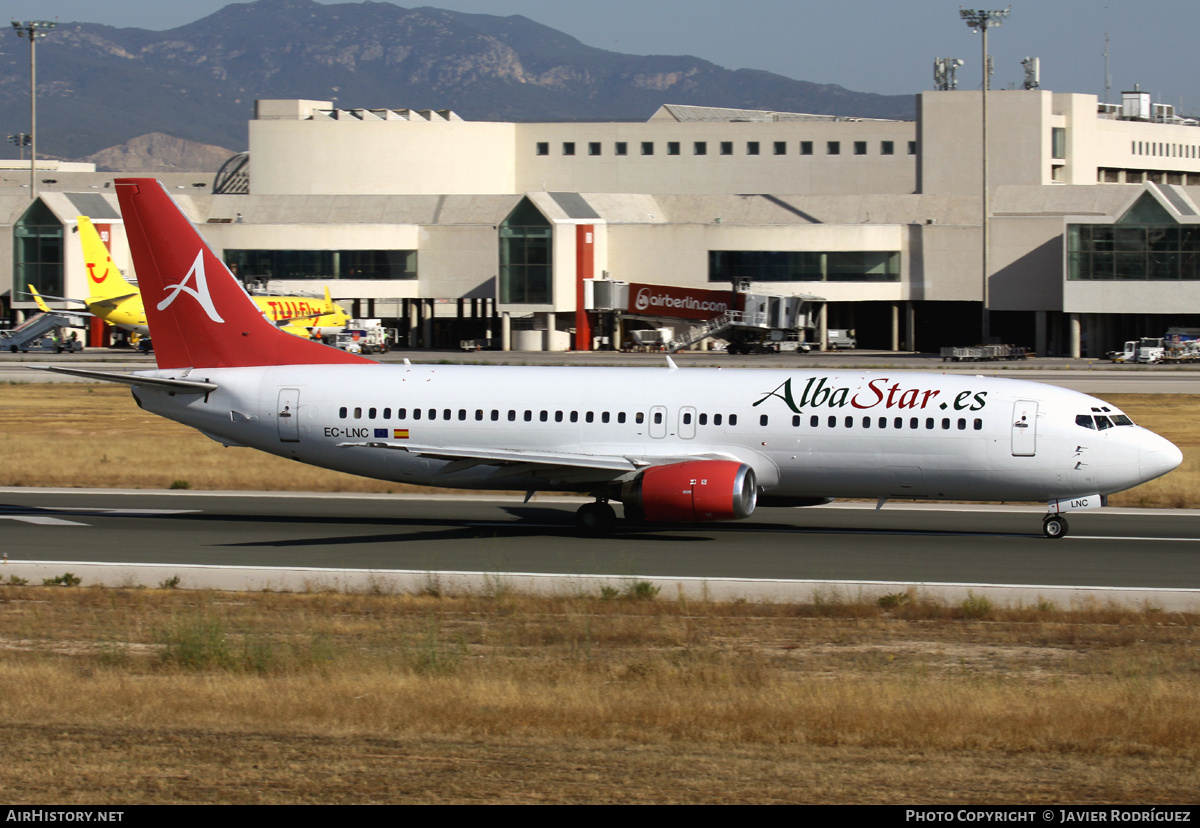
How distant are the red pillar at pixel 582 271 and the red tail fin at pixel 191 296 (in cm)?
8595

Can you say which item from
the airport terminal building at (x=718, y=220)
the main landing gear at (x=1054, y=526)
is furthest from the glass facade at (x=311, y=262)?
the main landing gear at (x=1054, y=526)

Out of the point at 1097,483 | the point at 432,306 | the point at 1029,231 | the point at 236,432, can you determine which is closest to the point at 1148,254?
the point at 1029,231

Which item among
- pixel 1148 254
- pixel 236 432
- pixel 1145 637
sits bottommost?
pixel 1145 637

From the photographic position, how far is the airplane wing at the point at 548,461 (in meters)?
30.2

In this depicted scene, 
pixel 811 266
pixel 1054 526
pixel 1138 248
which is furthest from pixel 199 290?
pixel 811 266

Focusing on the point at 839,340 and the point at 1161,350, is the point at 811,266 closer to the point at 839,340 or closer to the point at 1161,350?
the point at 839,340

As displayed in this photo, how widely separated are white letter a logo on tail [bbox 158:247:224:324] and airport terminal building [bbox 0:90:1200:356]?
84342 millimetres

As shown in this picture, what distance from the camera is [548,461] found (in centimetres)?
3058

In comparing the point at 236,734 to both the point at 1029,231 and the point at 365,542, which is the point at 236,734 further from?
the point at 1029,231

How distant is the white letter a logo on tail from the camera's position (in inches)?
1347

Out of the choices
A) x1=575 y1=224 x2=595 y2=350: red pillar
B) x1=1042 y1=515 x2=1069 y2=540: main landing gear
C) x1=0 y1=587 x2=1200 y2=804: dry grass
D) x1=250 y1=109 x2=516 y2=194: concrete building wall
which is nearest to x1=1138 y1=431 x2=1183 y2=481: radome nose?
x1=1042 y1=515 x2=1069 y2=540: main landing gear

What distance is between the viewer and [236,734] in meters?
14.7

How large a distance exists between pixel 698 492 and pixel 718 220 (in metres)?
106

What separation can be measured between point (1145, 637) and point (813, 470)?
35.9 feet
